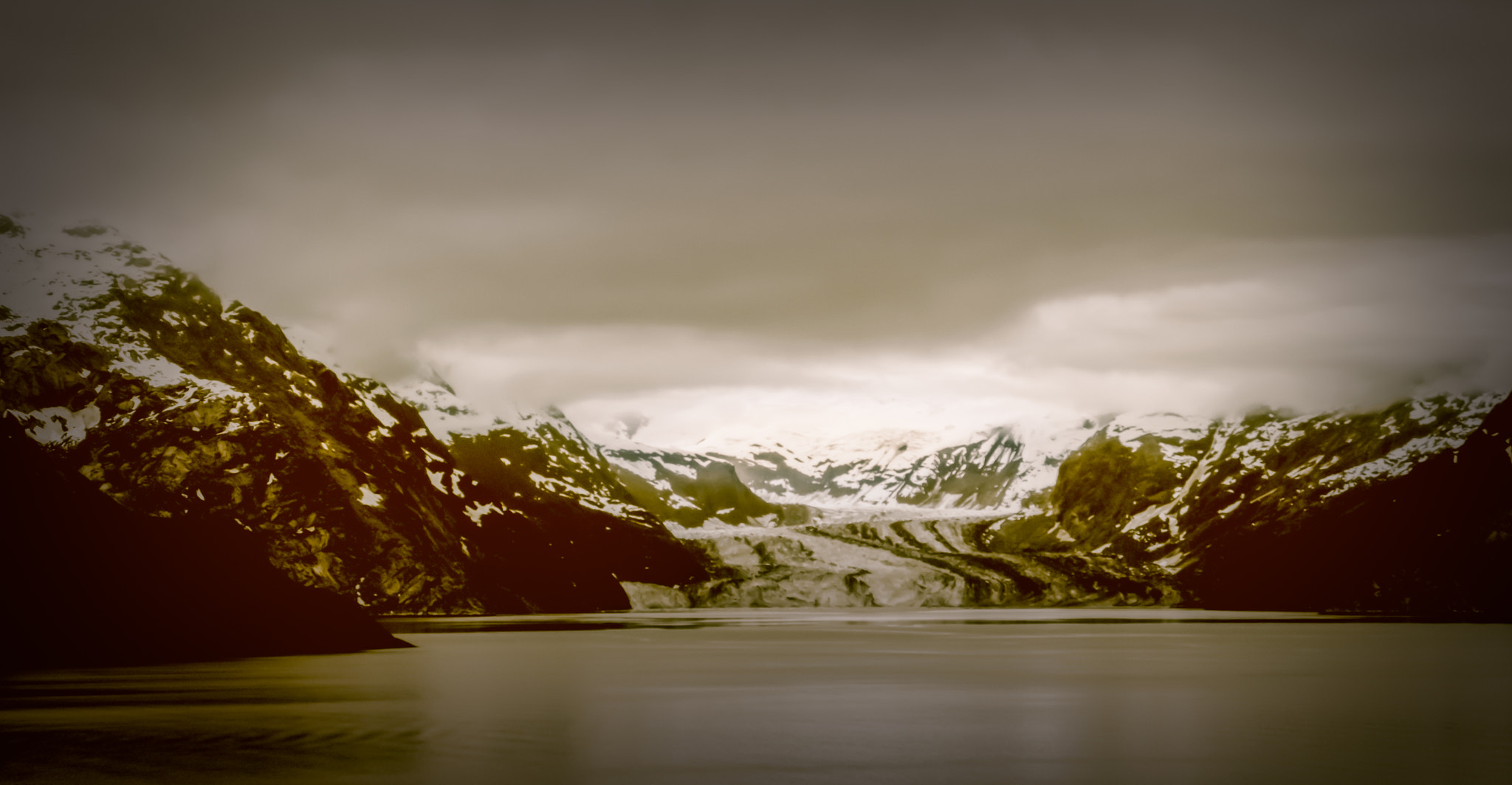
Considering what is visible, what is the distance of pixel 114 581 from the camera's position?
91.2 meters

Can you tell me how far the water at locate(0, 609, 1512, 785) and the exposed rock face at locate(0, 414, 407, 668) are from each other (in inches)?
260

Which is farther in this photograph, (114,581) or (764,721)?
(114,581)

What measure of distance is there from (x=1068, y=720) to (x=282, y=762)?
32917 mm

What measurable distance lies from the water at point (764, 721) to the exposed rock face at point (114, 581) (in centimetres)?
661

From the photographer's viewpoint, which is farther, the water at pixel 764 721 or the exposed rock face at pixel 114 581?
the exposed rock face at pixel 114 581

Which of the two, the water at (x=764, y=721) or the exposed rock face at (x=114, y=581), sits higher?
the exposed rock face at (x=114, y=581)

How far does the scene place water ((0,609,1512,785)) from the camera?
4194cm

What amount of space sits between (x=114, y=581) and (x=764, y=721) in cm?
5538

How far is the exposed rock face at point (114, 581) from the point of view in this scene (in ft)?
280

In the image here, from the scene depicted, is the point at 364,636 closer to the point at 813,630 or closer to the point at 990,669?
the point at 990,669

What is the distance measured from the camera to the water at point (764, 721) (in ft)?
138

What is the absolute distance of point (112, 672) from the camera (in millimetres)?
81438

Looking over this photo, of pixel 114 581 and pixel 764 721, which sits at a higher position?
pixel 114 581

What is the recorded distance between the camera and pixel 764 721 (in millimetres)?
58562
